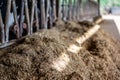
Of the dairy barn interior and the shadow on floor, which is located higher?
the dairy barn interior

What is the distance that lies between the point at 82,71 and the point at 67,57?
0.98 feet

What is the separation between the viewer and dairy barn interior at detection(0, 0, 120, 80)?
8.91 ft

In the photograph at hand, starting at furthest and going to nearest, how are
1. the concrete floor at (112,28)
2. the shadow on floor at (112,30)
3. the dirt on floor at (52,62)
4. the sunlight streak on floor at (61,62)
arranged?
the concrete floor at (112,28) < the shadow on floor at (112,30) < the sunlight streak on floor at (61,62) < the dirt on floor at (52,62)

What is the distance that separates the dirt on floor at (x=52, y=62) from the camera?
2.66 m

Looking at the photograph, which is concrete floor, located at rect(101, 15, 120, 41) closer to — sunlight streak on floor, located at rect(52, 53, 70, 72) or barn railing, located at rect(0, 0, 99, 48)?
barn railing, located at rect(0, 0, 99, 48)

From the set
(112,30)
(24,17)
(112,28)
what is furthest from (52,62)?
(112,28)

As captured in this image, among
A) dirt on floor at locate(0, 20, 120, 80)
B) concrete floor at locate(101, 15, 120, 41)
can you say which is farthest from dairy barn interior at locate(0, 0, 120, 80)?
concrete floor at locate(101, 15, 120, 41)

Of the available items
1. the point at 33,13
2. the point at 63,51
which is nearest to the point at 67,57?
the point at 63,51

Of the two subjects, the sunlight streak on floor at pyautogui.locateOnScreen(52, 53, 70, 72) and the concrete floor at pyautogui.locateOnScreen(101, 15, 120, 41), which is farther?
the concrete floor at pyautogui.locateOnScreen(101, 15, 120, 41)

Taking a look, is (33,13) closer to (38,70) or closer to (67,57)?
(67,57)

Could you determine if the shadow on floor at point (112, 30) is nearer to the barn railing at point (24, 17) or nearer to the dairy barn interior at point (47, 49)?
the dairy barn interior at point (47, 49)

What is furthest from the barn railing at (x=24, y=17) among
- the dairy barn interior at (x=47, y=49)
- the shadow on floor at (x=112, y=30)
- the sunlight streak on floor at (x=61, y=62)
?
the shadow on floor at (x=112, y=30)

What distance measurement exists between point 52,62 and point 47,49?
284 mm

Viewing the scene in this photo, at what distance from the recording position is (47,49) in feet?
10.2
